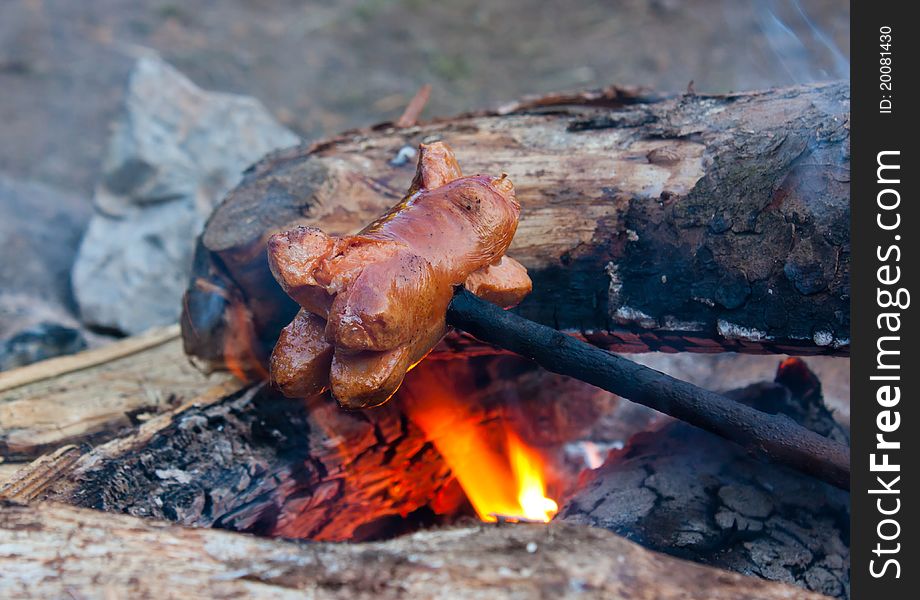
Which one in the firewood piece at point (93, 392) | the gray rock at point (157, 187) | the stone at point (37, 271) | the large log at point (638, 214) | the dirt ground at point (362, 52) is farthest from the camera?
the dirt ground at point (362, 52)

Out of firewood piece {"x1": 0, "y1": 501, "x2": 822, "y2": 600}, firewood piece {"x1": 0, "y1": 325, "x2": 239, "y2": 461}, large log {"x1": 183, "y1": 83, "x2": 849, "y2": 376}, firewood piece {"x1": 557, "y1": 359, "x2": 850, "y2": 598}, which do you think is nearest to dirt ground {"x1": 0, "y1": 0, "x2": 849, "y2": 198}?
firewood piece {"x1": 0, "y1": 325, "x2": 239, "y2": 461}

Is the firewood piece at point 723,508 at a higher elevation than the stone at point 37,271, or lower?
lower

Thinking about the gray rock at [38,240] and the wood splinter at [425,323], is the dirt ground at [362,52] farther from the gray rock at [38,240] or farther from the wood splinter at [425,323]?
the wood splinter at [425,323]

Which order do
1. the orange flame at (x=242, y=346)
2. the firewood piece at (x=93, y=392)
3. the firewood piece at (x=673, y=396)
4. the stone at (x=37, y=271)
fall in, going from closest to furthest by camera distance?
the firewood piece at (x=673, y=396)
the firewood piece at (x=93, y=392)
the orange flame at (x=242, y=346)
the stone at (x=37, y=271)

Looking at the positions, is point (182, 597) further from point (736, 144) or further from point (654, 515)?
point (736, 144)

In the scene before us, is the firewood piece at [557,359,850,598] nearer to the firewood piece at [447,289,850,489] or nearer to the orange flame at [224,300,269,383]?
the firewood piece at [447,289,850,489]

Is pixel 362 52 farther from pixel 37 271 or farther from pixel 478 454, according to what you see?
pixel 478 454

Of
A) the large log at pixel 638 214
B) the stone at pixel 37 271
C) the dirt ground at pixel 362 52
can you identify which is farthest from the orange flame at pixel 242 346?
the dirt ground at pixel 362 52

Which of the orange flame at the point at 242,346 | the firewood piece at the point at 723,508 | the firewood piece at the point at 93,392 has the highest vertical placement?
the orange flame at the point at 242,346
